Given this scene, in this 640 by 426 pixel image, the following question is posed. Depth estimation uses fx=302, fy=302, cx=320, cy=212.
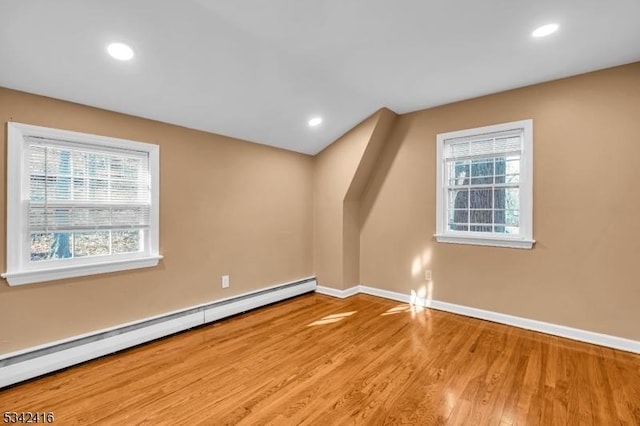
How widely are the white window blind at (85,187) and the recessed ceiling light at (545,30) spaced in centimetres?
339

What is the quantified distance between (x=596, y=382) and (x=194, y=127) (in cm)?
399

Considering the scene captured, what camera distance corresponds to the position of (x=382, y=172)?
4148 millimetres

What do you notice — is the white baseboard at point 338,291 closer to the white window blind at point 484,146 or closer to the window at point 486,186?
the window at point 486,186

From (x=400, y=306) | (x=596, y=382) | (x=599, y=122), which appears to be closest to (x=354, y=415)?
(x=596, y=382)

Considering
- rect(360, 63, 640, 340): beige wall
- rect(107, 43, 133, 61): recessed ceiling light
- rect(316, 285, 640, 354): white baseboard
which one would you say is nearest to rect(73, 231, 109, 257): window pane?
rect(107, 43, 133, 61): recessed ceiling light

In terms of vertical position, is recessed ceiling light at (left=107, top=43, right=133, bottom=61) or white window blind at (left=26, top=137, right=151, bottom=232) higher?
recessed ceiling light at (left=107, top=43, right=133, bottom=61)

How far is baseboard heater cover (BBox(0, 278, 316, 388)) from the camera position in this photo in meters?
2.13

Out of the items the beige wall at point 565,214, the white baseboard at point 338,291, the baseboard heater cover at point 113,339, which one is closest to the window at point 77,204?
the baseboard heater cover at point 113,339

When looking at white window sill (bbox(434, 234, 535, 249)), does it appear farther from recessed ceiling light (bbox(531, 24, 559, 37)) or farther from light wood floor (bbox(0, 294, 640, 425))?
recessed ceiling light (bbox(531, 24, 559, 37))

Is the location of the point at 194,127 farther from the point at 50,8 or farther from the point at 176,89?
the point at 50,8

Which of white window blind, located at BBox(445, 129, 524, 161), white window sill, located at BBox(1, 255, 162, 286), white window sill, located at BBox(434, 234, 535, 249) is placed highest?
white window blind, located at BBox(445, 129, 524, 161)

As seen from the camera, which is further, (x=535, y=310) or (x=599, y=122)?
(x=535, y=310)

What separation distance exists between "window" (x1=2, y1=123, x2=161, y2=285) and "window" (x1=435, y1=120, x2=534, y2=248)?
126 inches

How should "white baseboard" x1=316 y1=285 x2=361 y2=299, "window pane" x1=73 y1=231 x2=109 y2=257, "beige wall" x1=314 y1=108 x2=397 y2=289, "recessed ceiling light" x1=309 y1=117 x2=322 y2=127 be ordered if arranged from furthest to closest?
"white baseboard" x1=316 y1=285 x2=361 y2=299, "beige wall" x1=314 y1=108 x2=397 y2=289, "recessed ceiling light" x1=309 y1=117 x2=322 y2=127, "window pane" x1=73 y1=231 x2=109 y2=257
